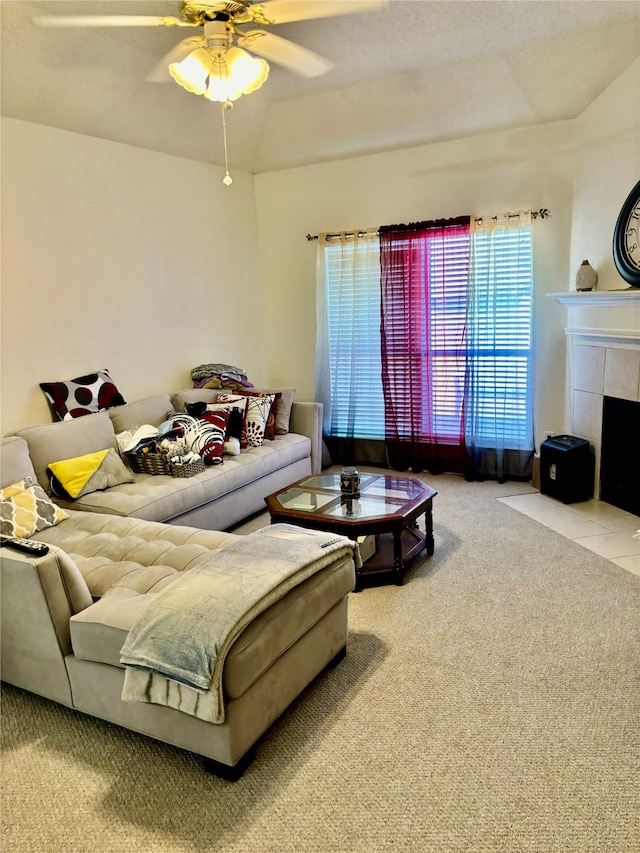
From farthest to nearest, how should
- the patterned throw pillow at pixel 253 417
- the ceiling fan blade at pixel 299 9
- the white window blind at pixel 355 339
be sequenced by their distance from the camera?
1. the white window blind at pixel 355 339
2. the patterned throw pillow at pixel 253 417
3. the ceiling fan blade at pixel 299 9

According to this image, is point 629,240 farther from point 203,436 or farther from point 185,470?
point 185,470

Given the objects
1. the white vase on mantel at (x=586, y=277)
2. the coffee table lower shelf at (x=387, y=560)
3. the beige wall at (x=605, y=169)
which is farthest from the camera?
the white vase on mantel at (x=586, y=277)

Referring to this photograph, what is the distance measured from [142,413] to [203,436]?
0.49m

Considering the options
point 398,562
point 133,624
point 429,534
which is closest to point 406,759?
point 133,624

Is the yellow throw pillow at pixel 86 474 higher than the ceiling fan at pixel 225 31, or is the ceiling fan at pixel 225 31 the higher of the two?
the ceiling fan at pixel 225 31

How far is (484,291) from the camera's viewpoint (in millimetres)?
4734

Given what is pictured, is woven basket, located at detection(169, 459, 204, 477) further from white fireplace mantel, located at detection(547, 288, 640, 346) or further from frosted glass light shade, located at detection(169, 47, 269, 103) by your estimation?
white fireplace mantel, located at detection(547, 288, 640, 346)

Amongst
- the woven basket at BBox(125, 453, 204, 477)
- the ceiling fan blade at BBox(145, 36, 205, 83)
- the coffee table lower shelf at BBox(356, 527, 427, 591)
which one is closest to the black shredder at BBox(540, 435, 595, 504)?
the coffee table lower shelf at BBox(356, 527, 427, 591)

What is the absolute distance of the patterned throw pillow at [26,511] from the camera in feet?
9.05

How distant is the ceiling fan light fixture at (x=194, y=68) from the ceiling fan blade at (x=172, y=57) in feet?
0.16

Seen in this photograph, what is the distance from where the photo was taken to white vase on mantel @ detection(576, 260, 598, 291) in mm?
4141

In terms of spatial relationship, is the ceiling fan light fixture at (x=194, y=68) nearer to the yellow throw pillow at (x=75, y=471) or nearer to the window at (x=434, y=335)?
the yellow throw pillow at (x=75, y=471)

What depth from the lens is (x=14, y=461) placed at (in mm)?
3025

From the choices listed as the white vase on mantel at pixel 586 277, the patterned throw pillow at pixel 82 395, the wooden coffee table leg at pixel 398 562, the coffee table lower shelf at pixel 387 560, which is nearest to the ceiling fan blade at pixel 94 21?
the patterned throw pillow at pixel 82 395
